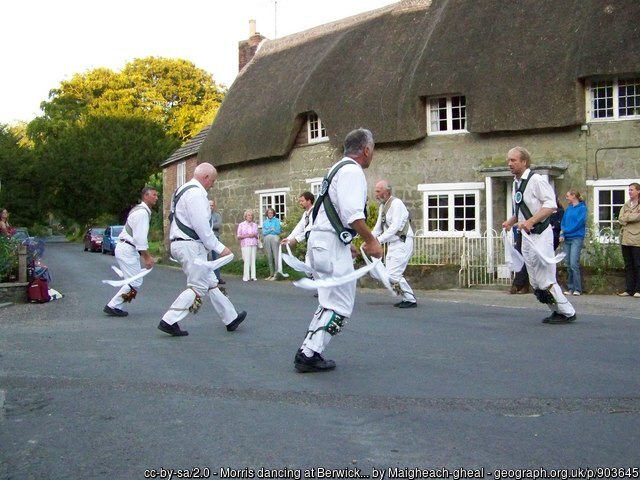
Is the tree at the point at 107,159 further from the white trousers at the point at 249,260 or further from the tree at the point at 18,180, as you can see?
the white trousers at the point at 249,260

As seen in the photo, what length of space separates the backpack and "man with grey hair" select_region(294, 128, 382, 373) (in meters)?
8.88

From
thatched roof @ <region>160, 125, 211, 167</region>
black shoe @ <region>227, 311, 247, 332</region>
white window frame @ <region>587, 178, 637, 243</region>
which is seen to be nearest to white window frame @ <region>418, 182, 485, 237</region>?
white window frame @ <region>587, 178, 637, 243</region>

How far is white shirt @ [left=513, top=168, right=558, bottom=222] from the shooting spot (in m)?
9.27

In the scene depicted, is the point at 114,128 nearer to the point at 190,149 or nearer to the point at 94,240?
the point at 94,240

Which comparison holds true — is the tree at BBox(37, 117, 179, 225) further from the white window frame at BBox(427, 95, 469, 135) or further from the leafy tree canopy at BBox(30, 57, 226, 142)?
the white window frame at BBox(427, 95, 469, 135)

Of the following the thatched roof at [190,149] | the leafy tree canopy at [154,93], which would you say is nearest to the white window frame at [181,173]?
the thatched roof at [190,149]

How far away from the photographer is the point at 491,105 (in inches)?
795

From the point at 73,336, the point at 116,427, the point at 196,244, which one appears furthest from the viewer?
the point at 73,336

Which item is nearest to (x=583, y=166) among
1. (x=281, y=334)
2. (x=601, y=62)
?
(x=601, y=62)

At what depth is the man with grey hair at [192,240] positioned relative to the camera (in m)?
8.83

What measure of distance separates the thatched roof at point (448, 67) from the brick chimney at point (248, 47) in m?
6.49

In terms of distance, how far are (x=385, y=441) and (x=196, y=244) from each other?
474 centimetres

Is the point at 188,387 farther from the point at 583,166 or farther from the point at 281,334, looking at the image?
the point at 583,166

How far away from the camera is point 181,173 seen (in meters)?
36.8
